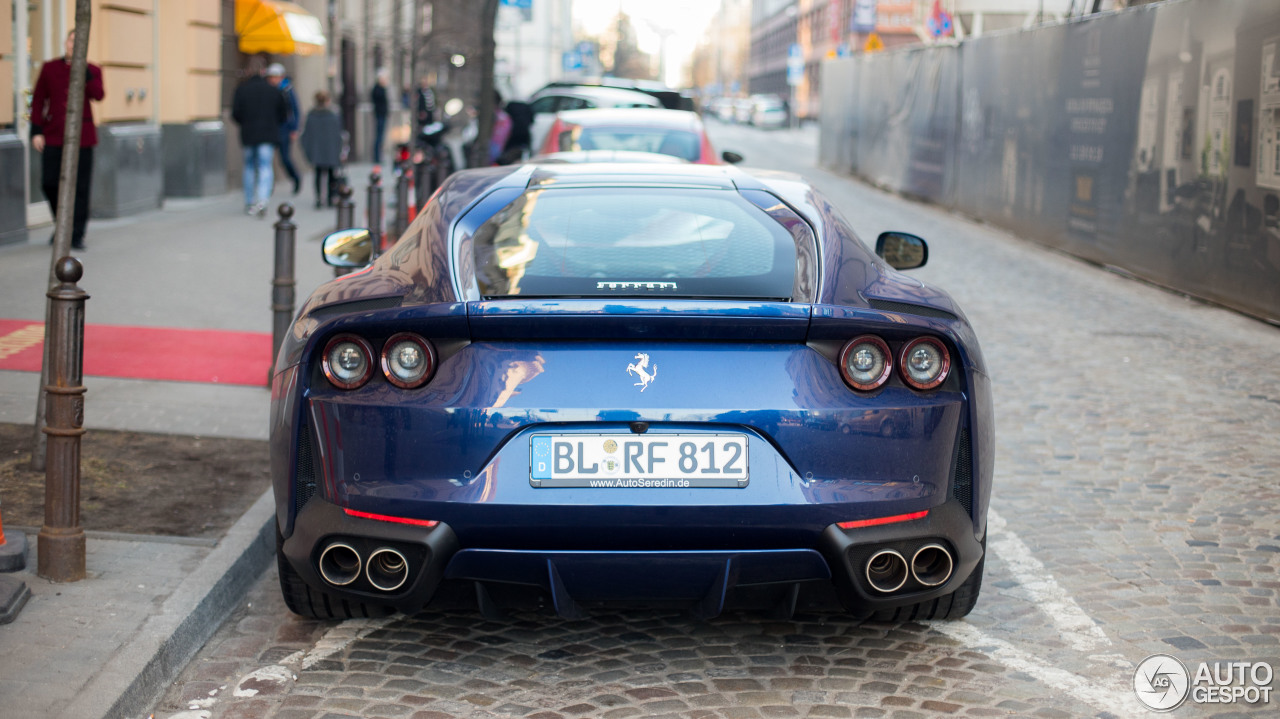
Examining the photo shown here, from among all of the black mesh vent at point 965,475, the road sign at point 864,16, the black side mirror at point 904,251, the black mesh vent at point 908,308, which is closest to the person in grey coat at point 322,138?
the black side mirror at point 904,251

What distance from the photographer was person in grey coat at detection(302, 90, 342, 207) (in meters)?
18.5

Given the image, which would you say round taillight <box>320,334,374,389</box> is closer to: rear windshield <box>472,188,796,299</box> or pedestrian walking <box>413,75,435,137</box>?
rear windshield <box>472,188,796,299</box>

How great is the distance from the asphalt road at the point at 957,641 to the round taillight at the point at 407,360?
0.82 m

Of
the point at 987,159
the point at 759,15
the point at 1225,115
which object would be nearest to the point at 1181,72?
the point at 1225,115

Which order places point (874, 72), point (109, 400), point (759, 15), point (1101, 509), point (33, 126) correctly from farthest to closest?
point (759, 15) < point (874, 72) < point (33, 126) < point (109, 400) < point (1101, 509)

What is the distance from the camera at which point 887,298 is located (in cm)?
367

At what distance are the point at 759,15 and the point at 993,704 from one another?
156921 millimetres

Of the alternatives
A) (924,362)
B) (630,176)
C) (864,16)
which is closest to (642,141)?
(630,176)

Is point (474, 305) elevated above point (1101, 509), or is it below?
above

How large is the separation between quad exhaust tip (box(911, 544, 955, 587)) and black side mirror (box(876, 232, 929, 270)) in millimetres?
1735

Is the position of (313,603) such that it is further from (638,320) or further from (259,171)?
(259,171)

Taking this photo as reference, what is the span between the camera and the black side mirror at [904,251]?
515cm

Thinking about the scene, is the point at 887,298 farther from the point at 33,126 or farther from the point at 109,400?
the point at 33,126

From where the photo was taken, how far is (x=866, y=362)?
3537 millimetres
